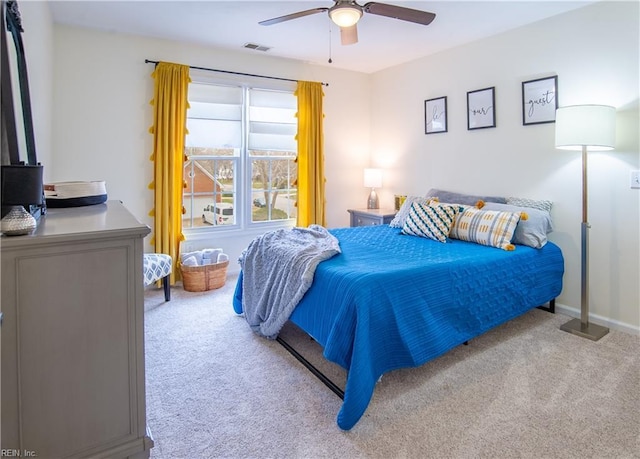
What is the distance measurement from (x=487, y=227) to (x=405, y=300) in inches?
52.3

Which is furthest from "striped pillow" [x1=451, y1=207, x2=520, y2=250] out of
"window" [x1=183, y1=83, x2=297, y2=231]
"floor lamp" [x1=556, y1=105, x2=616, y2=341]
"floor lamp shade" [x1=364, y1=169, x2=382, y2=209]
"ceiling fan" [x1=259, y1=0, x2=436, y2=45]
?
"window" [x1=183, y1=83, x2=297, y2=231]

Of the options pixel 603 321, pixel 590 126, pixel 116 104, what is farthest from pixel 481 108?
pixel 116 104

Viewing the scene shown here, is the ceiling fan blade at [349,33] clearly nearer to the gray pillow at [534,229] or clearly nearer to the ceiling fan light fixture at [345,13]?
the ceiling fan light fixture at [345,13]

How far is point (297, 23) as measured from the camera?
3332mm

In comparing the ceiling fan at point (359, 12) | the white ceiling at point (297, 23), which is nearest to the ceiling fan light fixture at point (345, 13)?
the ceiling fan at point (359, 12)

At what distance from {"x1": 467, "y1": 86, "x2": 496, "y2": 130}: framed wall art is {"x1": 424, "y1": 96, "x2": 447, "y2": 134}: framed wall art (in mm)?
302

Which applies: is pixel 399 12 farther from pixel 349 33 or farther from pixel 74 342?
pixel 74 342

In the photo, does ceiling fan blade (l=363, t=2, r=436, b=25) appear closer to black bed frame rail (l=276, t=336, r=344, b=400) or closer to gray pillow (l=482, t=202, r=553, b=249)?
gray pillow (l=482, t=202, r=553, b=249)

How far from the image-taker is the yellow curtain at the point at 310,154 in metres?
4.55

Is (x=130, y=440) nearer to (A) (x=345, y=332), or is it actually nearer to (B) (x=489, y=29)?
(A) (x=345, y=332)

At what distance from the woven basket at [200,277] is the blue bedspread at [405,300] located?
158 cm

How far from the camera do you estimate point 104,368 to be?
1.34 meters

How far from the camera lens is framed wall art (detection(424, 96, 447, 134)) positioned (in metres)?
4.12

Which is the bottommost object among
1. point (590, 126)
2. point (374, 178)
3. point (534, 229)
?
point (534, 229)
